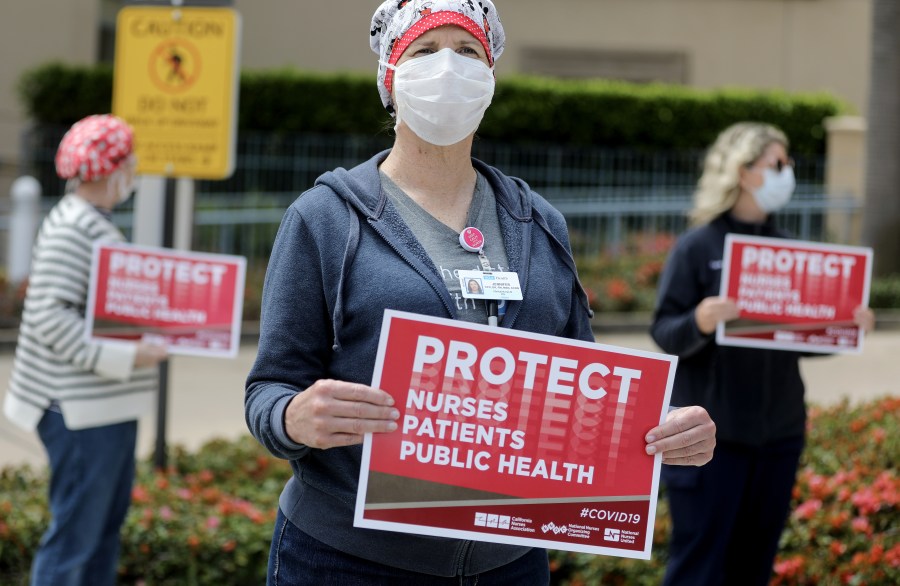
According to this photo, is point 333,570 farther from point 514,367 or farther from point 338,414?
point 514,367

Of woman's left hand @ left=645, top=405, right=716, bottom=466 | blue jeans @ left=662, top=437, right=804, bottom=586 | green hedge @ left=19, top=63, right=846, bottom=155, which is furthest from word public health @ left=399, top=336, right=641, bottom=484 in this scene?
green hedge @ left=19, top=63, right=846, bottom=155

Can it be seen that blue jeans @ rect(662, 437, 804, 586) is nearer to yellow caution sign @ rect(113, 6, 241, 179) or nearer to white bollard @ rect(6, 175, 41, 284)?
yellow caution sign @ rect(113, 6, 241, 179)

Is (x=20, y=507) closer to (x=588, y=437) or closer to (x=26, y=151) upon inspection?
(x=588, y=437)

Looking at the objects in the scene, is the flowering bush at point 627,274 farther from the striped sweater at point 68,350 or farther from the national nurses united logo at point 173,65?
the striped sweater at point 68,350

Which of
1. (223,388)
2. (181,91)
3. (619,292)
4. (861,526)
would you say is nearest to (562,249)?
(861,526)

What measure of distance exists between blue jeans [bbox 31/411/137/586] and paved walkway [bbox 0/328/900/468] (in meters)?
3.44

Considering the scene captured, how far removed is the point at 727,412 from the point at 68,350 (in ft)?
8.03

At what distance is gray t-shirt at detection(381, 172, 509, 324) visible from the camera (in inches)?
100

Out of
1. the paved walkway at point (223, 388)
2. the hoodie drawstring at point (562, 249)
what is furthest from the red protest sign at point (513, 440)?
the paved walkway at point (223, 388)

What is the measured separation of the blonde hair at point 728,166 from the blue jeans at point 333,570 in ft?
8.34

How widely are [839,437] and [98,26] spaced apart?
1656 cm

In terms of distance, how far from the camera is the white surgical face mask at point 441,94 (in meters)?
2.61

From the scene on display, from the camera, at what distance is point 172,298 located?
4.95m

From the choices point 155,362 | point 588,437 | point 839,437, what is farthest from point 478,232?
point 839,437
